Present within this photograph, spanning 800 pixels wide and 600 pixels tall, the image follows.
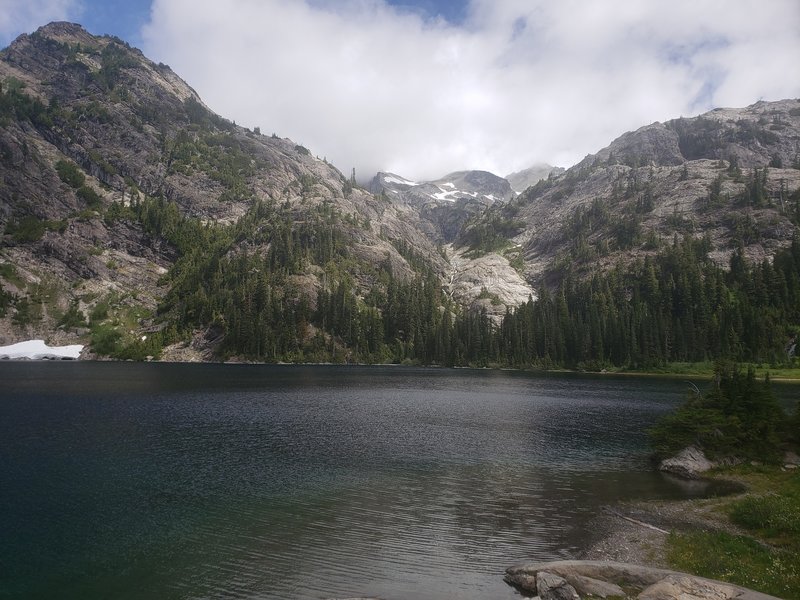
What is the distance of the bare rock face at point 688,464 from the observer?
155ft

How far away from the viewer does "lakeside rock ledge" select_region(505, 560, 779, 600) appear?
19.8 m

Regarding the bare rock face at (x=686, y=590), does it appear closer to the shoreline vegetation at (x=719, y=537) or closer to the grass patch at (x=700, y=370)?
the shoreline vegetation at (x=719, y=537)

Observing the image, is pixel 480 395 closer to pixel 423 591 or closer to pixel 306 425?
pixel 306 425

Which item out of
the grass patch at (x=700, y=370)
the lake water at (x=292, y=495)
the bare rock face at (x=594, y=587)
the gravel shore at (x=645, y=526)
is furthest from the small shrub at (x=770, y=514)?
the grass patch at (x=700, y=370)

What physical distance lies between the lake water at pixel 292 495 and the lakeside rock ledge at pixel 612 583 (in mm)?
1764

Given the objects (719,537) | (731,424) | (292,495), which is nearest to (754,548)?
(719,537)

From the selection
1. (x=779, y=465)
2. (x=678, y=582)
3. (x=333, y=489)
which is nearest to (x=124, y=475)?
(x=333, y=489)

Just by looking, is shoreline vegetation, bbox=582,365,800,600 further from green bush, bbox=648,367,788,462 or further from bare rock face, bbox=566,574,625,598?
bare rock face, bbox=566,574,625,598

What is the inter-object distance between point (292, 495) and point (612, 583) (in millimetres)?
25044

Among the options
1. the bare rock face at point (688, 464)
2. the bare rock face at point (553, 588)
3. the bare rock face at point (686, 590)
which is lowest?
the bare rock face at point (688, 464)

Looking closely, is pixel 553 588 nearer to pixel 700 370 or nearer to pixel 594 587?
pixel 594 587

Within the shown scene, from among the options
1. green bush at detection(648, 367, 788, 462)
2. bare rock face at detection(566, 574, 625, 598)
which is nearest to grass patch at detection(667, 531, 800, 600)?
bare rock face at detection(566, 574, 625, 598)

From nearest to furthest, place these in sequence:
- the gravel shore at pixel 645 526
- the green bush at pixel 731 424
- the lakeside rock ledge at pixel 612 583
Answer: the lakeside rock ledge at pixel 612 583 → the gravel shore at pixel 645 526 → the green bush at pixel 731 424

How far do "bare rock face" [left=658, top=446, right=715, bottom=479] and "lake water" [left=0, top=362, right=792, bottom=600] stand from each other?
226 cm
